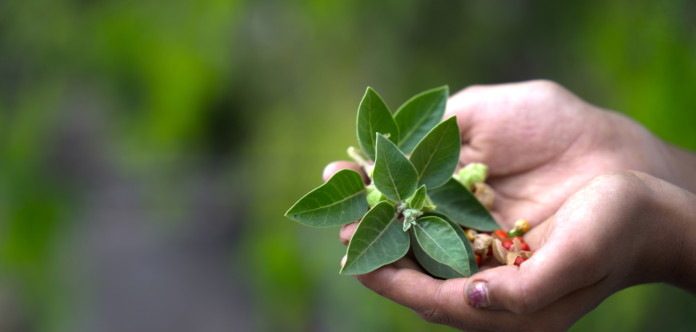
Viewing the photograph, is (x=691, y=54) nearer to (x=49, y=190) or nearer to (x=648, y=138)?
(x=648, y=138)

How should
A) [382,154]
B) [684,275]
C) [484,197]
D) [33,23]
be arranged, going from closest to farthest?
[382,154] → [684,275] → [484,197] → [33,23]

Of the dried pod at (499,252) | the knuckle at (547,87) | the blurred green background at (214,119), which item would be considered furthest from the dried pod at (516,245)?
the blurred green background at (214,119)

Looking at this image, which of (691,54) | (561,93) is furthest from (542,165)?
(691,54)

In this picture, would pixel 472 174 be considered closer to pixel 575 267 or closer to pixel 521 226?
pixel 521 226

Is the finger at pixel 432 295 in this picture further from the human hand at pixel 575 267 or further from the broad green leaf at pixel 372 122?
the broad green leaf at pixel 372 122

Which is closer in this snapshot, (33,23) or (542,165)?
(542,165)
